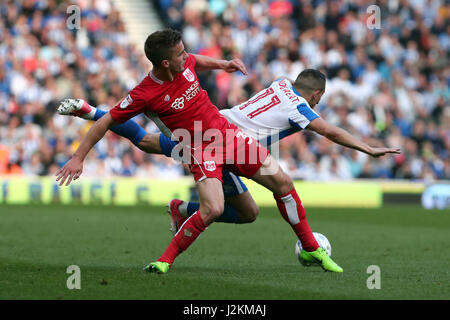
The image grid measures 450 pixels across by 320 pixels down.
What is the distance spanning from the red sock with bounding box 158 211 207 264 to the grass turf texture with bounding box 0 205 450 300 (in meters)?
0.19

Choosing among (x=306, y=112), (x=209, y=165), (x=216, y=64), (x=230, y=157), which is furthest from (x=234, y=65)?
(x=209, y=165)

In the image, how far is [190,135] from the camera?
7.53m

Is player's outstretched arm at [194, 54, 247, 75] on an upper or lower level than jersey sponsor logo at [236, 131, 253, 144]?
upper

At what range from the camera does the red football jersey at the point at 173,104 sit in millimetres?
7215

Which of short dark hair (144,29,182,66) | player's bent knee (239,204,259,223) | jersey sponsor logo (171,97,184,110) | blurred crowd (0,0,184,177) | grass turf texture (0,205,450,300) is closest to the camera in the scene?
grass turf texture (0,205,450,300)

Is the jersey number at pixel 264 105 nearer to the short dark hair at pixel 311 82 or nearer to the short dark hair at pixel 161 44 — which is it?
the short dark hair at pixel 311 82

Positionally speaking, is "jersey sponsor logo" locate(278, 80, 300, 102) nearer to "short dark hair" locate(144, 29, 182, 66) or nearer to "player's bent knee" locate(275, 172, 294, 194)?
"player's bent knee" locate(275, 172, 294, 194)

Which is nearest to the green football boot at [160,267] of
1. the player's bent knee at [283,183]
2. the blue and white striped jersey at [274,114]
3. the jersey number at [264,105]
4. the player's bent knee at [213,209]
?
the player's bent knee at [213,209]

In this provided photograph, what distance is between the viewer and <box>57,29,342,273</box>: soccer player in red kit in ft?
23.6

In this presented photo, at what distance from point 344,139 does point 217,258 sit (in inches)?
91.7

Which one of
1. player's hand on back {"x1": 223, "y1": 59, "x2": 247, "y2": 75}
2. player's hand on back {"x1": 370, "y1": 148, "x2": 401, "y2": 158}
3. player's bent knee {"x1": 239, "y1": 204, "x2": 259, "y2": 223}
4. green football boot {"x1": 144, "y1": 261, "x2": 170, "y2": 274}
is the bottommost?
green football boot {"x1": 144, "y1": 261, "x2": 170, "y2": 274}

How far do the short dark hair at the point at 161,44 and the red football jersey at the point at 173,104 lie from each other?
248mm

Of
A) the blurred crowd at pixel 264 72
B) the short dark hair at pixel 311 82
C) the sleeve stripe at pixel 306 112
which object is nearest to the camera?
the sleeve stripe at pixel 306 112

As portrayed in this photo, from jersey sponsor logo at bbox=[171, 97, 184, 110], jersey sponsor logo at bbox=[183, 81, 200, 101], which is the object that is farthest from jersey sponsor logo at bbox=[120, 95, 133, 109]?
jersey sponsor logo at bbox=[183, 81, 200, 101]
